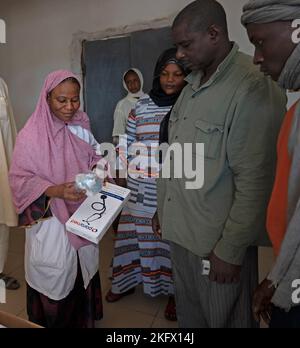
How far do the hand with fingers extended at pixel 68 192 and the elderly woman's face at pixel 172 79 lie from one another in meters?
0.74

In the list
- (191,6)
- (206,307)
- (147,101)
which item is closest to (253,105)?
(191,6)

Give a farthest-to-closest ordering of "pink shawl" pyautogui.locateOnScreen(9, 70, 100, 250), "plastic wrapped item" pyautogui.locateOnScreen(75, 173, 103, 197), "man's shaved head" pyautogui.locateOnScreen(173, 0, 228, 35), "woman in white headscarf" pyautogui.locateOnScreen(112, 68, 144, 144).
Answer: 1. "woman in white headscarf" pyautogui.locateOnScreen(112, 68, 144, 144)
2. "pink shawl" pyautogui.locateOnScreen(9, 70, 100, 250)
3. "plastic wrapped item" pyautogui.locateOnScreen(75, 173, 103, 197)
4. "man's shaved head" pyautogui.locateOnScreen(173, 0, 228, 35)

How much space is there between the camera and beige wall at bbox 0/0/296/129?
2.74 meters

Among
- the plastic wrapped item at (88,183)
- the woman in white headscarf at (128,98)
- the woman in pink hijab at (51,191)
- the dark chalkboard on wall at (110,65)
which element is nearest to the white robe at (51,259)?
the woman in pink hijab at (51,191)

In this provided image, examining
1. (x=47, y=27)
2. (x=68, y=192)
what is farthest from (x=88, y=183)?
(x=47, y=27)

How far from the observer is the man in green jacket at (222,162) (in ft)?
2.77

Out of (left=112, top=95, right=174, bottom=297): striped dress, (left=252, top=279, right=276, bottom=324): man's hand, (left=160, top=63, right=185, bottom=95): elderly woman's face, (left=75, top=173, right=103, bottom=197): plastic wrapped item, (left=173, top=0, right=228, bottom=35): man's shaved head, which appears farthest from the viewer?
(left=112, top=95, right=174, bottom=297): striped dress

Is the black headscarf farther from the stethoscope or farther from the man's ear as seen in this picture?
the stethoscope

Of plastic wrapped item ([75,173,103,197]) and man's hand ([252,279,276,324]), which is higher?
plastic wrapped item ([75,173,103,197])

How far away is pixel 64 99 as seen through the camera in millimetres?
1199

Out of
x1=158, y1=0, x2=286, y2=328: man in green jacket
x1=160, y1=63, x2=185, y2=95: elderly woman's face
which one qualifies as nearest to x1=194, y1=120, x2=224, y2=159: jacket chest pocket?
x1=158, y1=0, x2=286, y2=328: man in green jacket

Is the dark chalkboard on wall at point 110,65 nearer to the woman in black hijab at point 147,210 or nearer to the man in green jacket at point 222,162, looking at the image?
the woman in black hijab at point 147,210

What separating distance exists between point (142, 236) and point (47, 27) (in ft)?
8.89
